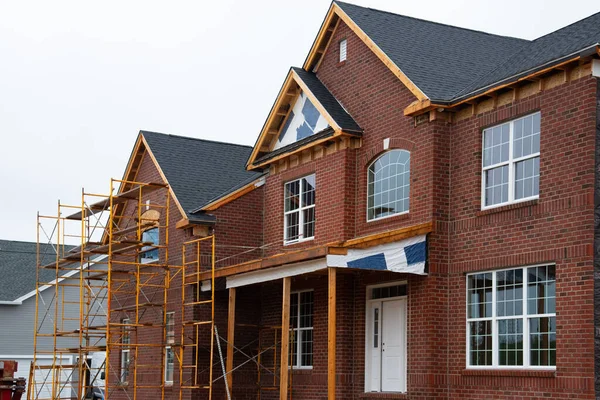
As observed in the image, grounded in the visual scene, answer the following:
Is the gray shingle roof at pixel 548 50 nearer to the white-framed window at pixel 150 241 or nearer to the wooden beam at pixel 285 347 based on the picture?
the wooden beam at pixel 285 347

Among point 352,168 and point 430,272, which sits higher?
point 352,168

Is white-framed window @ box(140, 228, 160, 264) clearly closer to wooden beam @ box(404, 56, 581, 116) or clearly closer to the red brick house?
the red brick house

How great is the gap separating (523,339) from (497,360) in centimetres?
84

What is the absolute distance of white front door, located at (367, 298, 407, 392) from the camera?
21.6 metres

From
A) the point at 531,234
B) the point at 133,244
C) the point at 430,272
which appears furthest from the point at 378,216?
the point at 133,244

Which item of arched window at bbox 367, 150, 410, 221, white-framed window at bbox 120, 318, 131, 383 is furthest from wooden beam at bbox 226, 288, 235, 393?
white-framed window at bbox 120, 318, 131, 383

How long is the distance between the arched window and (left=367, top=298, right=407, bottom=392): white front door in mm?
2055

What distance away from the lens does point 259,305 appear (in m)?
27.8

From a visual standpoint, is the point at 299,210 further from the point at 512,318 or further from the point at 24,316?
the point at 24,316

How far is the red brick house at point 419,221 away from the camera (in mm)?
17797

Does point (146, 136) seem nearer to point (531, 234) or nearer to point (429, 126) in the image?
point (429, 126)

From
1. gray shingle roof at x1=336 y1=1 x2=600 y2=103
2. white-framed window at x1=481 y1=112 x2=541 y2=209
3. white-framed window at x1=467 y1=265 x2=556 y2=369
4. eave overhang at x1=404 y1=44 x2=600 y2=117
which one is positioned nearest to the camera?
eave overhang at x1=404 y1=44 x2=600 y2=117

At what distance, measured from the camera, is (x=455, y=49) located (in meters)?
24.0

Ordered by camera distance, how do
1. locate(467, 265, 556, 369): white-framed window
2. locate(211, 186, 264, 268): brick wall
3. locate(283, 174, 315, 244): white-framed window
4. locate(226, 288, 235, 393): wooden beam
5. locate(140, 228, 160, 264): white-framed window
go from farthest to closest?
locate(140, 228, 160, 264): white-framed window
locate(211, 186, 264, 268): brick wall
locate(283, 174, 315, 244): white-framed window
locate(226, 288, 235, 393): wooden beam
locate(467, 265, 556, 369): white-framed window
